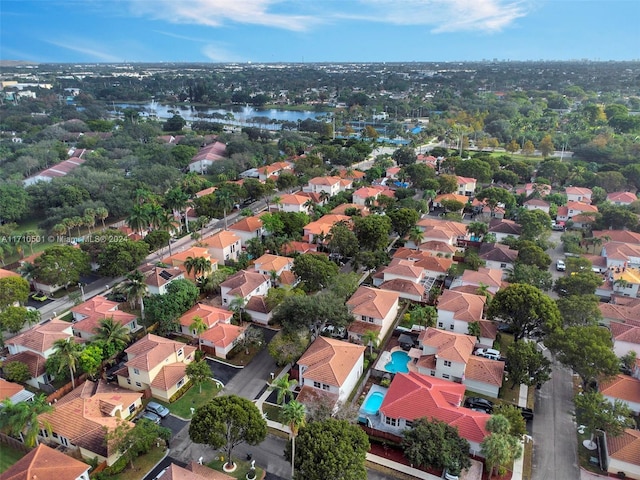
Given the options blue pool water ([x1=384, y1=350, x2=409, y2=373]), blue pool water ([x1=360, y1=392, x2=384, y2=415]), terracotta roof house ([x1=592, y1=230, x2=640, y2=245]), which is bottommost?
blue pool water ([x1=360, y1=392, x2=384, y2=415])

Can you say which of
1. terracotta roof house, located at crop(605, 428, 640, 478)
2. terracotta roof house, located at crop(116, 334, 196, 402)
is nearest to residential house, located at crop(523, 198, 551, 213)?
terracotta roof house, located at crop(605, 428, 640, 478)

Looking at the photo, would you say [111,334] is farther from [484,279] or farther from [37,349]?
[484,279]

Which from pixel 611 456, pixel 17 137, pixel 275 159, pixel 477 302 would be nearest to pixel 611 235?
pixel 477 302

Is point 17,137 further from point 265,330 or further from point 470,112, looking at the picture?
point 470,112

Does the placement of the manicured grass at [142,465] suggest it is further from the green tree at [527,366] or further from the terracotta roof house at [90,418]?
the green tree at [527,366]

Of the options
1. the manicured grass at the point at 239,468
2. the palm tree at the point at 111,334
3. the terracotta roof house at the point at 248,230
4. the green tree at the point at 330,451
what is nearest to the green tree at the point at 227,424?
the manicured grass at the point at 239,468

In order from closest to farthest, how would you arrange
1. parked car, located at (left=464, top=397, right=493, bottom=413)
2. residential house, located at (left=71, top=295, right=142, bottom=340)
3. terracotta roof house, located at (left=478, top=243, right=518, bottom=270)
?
parked car, located at (left=464, top=397, right=493, bottom=413), residential house, located at (left=71, top=295, right=142, bottom=340), terracotta roof house, located at (left=478, top=243, right=518, bottom=270)

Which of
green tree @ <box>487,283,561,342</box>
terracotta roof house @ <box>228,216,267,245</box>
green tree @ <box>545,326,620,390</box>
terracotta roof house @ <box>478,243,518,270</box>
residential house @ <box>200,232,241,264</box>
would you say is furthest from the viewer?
terracotta roof house @ <box>228,216,267,245</box>

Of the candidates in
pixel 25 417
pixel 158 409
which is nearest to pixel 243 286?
pixel 158 409

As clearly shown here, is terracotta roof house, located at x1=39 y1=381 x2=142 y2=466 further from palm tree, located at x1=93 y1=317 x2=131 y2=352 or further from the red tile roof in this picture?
the red tile roof
